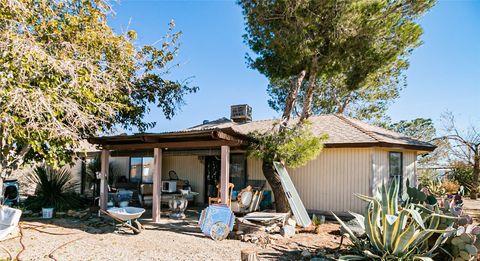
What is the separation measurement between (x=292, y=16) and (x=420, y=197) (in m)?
5.36

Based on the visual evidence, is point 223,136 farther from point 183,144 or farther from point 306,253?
point 306,253

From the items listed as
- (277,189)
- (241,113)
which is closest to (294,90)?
(277,189)

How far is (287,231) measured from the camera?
7840mm

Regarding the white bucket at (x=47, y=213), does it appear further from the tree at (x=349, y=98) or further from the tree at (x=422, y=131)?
the tree at (x=422, y=131)

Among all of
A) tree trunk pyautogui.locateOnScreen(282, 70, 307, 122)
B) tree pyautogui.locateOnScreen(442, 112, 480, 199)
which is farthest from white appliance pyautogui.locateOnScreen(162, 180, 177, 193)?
tree pyautogui.locateOnScreen(442, 112, 480, 199)

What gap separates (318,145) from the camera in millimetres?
8977

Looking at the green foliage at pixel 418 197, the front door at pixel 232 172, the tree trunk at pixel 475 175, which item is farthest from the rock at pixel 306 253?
the tree trunk at pixel 475 175

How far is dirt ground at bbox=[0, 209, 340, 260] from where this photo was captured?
630cm

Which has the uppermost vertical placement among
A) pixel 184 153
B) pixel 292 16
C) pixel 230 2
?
pixel 230 2

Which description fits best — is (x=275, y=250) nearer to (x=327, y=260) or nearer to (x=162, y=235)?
(x=327, y=260)

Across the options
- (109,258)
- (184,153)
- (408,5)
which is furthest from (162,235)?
(408,5)

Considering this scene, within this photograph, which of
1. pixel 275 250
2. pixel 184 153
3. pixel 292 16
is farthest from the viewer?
pixel 184 153

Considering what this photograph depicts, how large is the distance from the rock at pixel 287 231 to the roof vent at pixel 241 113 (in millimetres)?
8986

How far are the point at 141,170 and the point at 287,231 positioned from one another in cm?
872
